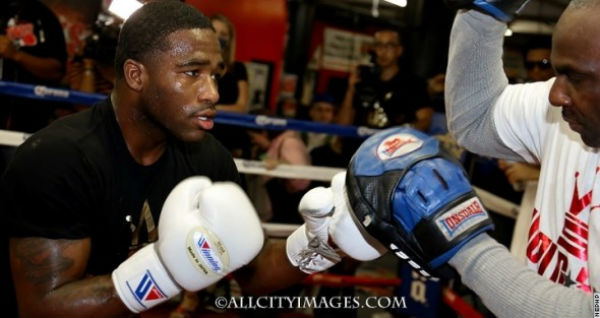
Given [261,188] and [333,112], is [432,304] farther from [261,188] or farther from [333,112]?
[333,112]

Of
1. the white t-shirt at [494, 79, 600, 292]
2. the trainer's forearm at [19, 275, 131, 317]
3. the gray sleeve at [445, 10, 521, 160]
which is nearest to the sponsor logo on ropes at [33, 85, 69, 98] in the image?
the trainer's forearm at [19, 275, 131, 317]

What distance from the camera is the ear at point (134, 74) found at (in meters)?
1.78

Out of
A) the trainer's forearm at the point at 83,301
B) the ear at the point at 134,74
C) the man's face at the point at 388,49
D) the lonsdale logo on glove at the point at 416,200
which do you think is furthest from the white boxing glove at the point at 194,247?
the man's face at the point at 388,49

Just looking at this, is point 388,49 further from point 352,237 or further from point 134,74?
point 352,237

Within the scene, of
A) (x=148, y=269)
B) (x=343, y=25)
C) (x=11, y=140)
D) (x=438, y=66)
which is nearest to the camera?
(x=148, y=269)

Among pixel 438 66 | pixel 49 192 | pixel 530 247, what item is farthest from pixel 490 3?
pixel 438 66

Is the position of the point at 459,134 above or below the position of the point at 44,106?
above

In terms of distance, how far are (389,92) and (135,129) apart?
2.13 metres

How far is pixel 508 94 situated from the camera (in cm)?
165

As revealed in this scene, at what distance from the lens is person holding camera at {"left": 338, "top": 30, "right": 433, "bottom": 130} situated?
3.59 metres

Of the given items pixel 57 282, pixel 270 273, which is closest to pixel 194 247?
pixel 57 282

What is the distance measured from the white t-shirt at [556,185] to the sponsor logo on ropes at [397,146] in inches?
17.4

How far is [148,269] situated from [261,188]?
2140 millimetres

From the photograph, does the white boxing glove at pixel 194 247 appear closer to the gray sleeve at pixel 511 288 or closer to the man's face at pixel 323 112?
the gray sleeve at pixel 511 288
